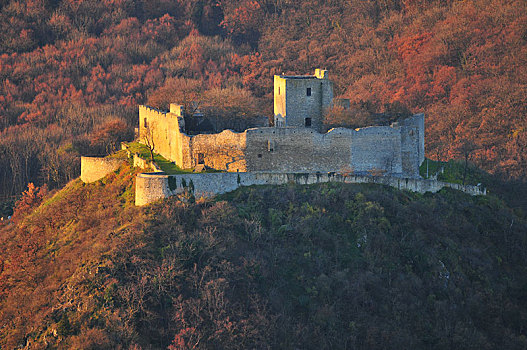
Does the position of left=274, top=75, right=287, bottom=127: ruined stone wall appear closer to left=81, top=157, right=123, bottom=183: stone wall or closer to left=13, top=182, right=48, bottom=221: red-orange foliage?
left=81, top=157, right=123, bottom=183: stone wall

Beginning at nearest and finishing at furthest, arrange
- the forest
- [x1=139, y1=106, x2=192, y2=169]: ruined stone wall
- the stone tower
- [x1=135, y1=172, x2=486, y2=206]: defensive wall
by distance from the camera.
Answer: [x1=135, y1=172, x2=486, y2=206]: defensive wall → [x1=139, y1=106, x2=192, y2=169]: ruined stone wall → the stone tower → the forest

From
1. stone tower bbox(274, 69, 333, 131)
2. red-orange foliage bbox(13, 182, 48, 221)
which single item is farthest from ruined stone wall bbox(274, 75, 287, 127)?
red-orange foliage bbox(13, 182, 48, 221)

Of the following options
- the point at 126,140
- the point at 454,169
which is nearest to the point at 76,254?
the point at 126,140

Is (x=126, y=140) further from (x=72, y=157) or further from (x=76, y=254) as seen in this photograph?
(x=76, y=254)

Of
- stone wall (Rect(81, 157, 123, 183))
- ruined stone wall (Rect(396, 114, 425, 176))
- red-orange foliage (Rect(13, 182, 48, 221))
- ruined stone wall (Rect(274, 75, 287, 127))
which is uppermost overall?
ruined stone wall (Rect(274, 75, 287, 127))

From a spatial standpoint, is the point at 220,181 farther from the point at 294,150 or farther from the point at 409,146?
the point at 409,146
